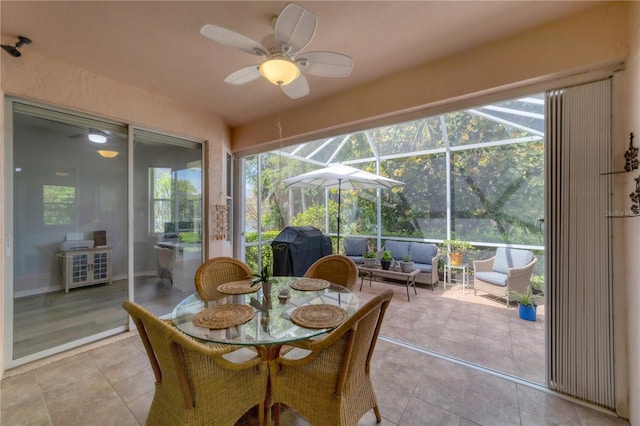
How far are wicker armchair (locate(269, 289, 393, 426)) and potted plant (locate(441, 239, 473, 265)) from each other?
146 inches

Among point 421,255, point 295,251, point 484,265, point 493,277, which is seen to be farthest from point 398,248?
point 295,251

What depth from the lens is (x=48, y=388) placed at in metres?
2.02

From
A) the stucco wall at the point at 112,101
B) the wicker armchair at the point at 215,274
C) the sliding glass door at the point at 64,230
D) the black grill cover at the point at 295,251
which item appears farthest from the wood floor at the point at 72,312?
the black grill cover at the point at 295,251

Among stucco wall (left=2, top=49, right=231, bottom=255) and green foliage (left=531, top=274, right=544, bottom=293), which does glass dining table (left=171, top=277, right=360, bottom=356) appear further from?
green foliage (left=531, top=274, right=544, bottom=293)

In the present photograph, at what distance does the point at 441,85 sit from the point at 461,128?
9.07 ft

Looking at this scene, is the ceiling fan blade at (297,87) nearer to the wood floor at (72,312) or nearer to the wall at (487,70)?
the wall at (487,70)

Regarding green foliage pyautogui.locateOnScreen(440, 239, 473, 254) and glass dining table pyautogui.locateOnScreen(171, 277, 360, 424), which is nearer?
glass dining table pyautogui.locateOnScreen(171, 277, 360, 424)

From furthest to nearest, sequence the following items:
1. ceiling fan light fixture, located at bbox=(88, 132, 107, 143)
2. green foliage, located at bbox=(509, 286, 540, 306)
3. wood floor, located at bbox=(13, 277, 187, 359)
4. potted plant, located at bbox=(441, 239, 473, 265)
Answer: potted plant, located at bbox=(441, 239, 473, 265)
green foliage, located at bbox=(509, 286, 540, 306)
ceiling fan light fixture, located at bbox=(88, 132, 107, 143)
wood floor, located at bbox=(13, 277, 187, 359)

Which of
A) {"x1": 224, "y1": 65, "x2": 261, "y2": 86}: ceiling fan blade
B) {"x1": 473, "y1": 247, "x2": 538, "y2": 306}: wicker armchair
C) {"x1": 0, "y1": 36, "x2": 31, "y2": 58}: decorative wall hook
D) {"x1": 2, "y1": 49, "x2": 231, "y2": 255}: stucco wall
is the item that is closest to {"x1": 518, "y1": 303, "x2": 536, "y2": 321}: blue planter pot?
{"x1": 473, "y1": 247, "x2": 538, "y2": 306}: wicker armchair

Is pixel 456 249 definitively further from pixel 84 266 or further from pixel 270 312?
pixel 84 266

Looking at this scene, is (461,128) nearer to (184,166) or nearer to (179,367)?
(184,166)

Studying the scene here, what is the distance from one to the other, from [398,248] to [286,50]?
14.5ft

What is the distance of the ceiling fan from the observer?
1.42 meters

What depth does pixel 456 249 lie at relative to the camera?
15.5 ft
